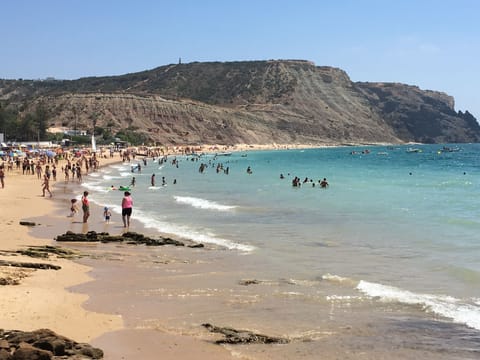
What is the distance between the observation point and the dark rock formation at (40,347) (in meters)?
6.03

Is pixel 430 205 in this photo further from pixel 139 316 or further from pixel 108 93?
pixel 108 93

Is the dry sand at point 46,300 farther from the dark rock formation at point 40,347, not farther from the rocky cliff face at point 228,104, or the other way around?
the rocky cliff face at point 228,104

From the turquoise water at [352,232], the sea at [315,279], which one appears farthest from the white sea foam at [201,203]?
the sea at [315,279]

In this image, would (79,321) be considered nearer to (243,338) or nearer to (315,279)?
(243,338)

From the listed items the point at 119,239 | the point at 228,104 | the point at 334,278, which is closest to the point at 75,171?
the point at 119,239

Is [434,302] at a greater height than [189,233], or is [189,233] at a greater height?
[434,302]

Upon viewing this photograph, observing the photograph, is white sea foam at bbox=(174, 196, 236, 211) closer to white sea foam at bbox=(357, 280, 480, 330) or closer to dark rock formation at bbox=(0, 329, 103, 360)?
white sea foam at bbox=(357, 280, 480, 330)

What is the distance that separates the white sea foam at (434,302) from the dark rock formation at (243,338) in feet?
9.87

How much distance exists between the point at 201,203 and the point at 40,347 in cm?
2129

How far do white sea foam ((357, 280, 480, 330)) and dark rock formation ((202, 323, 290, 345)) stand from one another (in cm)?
301

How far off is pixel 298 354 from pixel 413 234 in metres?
12.1

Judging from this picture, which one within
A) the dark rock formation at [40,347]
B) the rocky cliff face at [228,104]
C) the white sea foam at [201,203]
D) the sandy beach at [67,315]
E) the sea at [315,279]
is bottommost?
the white sea foam at [201,203]

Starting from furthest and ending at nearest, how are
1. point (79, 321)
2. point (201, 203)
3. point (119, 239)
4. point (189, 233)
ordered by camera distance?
1. point (201, 203)
2. point (189, 233)
3. point (119, 239)
4. point (79, 321)

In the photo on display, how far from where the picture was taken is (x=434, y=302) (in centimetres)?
987
